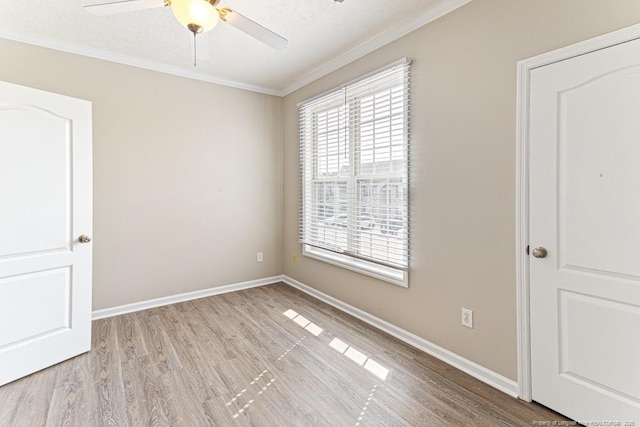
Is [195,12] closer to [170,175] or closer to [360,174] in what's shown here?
[360,174]

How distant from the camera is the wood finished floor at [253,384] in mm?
1798

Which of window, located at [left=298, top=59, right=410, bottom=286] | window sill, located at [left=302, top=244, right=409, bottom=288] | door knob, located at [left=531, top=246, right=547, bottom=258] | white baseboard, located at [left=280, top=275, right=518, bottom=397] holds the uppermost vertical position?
window, located at [left=298, top=59, right=410, bottom=286]

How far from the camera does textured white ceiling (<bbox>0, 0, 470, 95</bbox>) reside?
2375 mm

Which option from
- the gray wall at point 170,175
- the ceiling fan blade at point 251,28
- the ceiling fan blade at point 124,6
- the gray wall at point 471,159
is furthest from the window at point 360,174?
the ceiling fan blade at point 124,6

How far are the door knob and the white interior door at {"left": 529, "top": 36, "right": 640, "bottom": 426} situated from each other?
3 centimetres

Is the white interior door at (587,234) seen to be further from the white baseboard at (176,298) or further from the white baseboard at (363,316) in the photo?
the white baseboard at (176,298)

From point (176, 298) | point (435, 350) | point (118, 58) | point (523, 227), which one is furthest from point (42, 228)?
point (523, 227)

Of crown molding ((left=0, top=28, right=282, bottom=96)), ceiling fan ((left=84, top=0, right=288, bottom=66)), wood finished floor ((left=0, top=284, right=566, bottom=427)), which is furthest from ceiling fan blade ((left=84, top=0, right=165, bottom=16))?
wood finished floor ((left=0, top=284, right=566, bottom=427))

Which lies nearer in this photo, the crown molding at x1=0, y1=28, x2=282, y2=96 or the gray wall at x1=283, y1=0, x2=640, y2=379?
the gray wall at x1=283, y1=0, x2=640, y2=379

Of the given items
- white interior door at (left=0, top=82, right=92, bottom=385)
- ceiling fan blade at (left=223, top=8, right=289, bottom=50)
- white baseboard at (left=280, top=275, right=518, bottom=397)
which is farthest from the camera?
white interior door at (left=0, top=82, right=92, bottom=385)

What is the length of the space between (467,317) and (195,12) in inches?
99.1

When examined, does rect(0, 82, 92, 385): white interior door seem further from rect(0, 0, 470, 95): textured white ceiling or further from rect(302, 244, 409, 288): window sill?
rect(302, 244, 409, 288): window sill

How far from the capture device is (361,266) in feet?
10.3

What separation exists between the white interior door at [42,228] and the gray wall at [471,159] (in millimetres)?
2614
